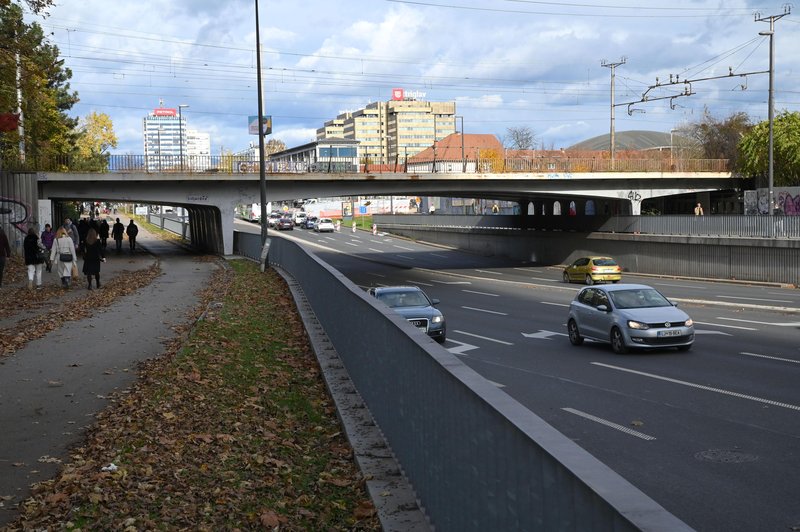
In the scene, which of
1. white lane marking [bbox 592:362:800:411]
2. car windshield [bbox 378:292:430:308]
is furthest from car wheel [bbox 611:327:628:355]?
car windshield [bbox 378:292:430:308]

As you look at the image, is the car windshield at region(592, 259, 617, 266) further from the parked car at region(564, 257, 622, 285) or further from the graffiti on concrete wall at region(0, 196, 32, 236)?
the graffiti on concrete wall at region(0, 196, 32, 236)

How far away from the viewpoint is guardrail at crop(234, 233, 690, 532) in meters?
2.83

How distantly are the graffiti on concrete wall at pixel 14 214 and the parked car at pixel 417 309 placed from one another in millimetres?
23061

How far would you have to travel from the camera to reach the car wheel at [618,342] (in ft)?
64.3

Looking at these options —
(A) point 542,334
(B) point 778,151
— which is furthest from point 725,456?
(B) point 778,151

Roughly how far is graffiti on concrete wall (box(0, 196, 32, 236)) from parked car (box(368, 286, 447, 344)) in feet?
75.7

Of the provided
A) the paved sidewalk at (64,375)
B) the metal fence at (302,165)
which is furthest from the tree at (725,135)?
the paved sidewalk at (64,375)

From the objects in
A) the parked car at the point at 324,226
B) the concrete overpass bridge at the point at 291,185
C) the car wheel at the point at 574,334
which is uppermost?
the concrete overpass bridge at the point at 291,185

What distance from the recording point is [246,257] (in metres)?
44.4

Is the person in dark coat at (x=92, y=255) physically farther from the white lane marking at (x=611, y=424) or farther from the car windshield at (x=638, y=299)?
the white lane marking at (x=611, y=424)

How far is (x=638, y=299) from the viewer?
2034 centimetres

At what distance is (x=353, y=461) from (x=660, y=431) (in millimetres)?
5157

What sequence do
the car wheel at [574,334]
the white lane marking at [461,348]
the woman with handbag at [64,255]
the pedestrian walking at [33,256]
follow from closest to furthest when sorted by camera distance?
the white lane marking at [461,348] < the car wheel at [574,334] < the pedestrian walking at [33,256] < the woman with handbag at [64,255]

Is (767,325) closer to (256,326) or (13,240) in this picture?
(256,326)
